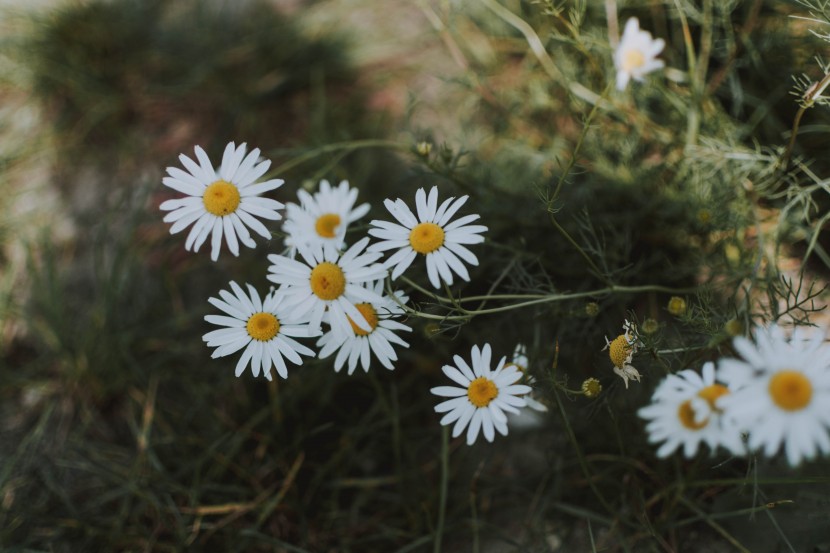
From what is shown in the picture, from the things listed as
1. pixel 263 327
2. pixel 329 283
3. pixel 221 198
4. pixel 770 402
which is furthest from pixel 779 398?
pixel 221 198

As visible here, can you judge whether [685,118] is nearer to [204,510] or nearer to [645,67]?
[645,67]

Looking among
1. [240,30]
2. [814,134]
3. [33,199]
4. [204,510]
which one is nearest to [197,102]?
[240,30]

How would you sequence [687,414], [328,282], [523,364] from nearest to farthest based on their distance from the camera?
[687,414], [328,282], [523,364]

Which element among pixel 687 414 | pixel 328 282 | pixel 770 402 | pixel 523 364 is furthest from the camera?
pixel 523 364

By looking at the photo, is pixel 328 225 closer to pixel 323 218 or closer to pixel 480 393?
pixel 323 218

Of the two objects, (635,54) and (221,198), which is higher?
(635,54)

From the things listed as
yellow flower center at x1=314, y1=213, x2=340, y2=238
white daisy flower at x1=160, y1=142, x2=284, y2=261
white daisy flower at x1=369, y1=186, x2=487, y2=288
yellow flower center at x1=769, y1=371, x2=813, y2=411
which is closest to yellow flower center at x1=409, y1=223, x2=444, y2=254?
white daisy flower at x1=369, y1=186, x2=487, y2=288
